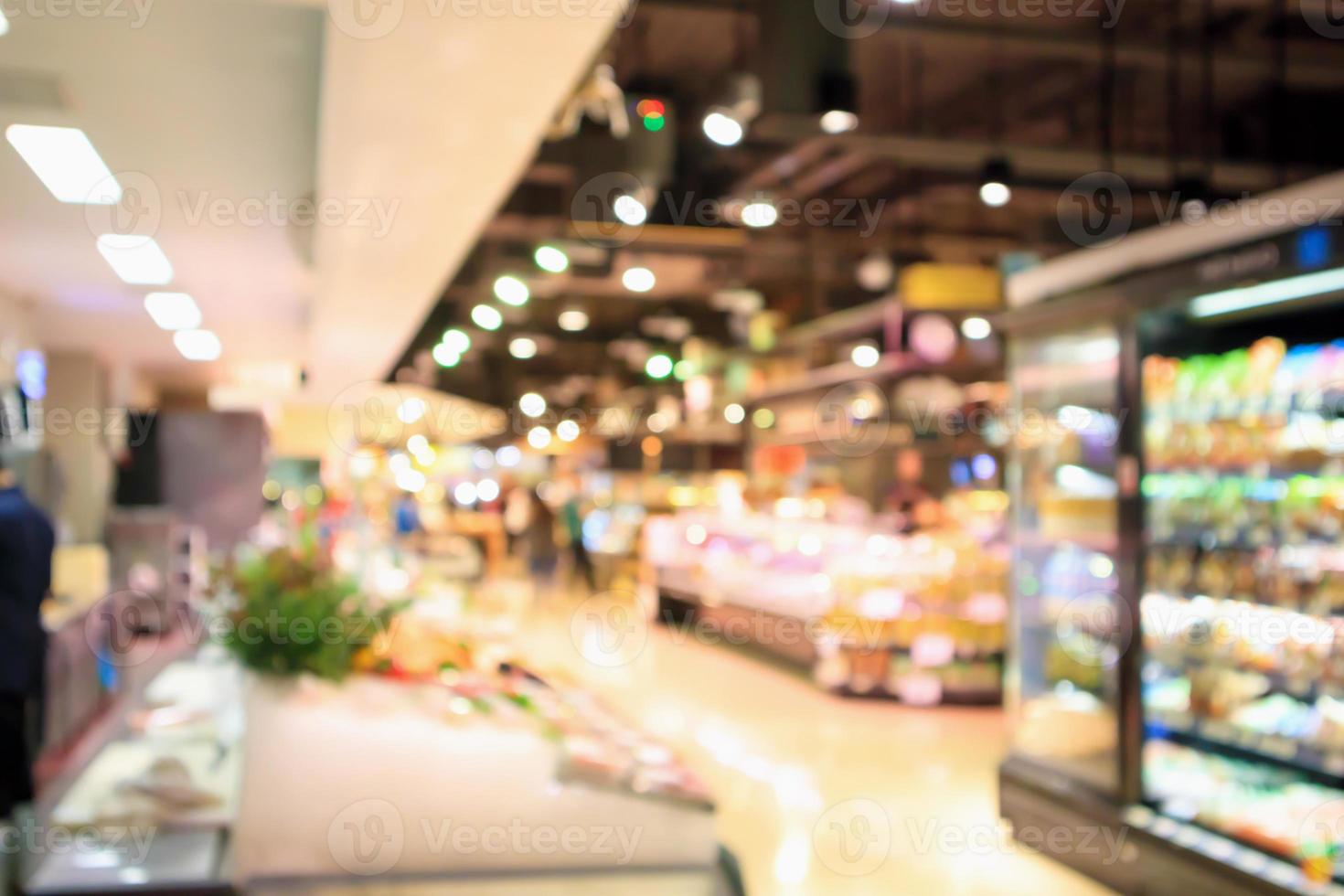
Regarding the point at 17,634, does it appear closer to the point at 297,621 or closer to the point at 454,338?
the point at 297,621

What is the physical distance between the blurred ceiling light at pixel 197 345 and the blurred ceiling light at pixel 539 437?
1817cm

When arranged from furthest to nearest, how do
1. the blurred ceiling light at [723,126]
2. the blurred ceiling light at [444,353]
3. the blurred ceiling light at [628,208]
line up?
the blurred ceiling light at [444,353], the blurred ceiling light at [628,208], the blurred ceiling light at [723,126]

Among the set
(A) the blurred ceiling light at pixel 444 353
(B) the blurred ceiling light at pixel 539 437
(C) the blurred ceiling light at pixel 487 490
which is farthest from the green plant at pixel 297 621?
(B) the blurred ceiling light at pixel 539 437

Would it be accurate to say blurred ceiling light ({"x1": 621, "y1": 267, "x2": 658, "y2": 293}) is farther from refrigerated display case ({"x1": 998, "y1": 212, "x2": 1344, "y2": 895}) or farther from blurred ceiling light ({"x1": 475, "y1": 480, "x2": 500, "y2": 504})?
blurred ceiling light ({"x1": 475, "y1": 480, "x2": 500, "y2": 504})

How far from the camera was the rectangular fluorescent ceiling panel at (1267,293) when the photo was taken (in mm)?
3711

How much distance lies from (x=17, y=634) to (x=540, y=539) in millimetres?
14157

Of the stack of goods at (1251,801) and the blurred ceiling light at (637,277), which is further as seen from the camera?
the blurred ceiling light at (637,277)

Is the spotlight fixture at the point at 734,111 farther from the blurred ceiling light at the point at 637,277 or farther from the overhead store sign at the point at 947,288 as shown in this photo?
the overhead store sign at the point at 947,288

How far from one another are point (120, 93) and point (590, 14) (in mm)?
1716

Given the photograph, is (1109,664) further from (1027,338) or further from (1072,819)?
(1027,338)

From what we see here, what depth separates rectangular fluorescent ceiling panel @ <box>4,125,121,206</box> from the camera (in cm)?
366

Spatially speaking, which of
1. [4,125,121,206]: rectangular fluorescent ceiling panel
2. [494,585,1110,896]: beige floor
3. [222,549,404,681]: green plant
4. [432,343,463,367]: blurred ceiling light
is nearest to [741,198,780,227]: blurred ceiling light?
[494,585,1110,896]: beige floor

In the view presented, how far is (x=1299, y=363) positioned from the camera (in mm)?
4227

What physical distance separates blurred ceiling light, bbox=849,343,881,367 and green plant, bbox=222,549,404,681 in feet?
25.6
